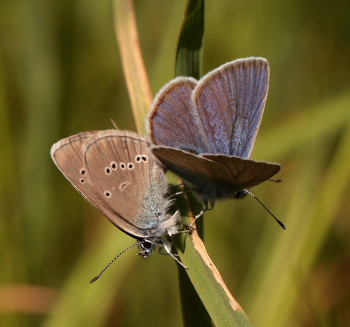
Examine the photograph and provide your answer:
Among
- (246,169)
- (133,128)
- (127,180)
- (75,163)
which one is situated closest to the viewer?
(246,169)

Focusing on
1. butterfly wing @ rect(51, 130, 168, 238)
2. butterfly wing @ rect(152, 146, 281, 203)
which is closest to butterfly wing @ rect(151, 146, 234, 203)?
butterfly wing @ rect(152, 146, 281, 203)

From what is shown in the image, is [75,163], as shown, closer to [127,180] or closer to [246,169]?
[127,180]

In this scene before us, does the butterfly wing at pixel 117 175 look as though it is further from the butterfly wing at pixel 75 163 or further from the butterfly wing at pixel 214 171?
the butterfly wing at pixel 214 171

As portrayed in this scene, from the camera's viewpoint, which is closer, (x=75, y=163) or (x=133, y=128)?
(x=75, y=163)

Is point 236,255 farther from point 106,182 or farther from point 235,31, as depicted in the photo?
point 235,31

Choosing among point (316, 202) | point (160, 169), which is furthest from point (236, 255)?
point (160, 169)

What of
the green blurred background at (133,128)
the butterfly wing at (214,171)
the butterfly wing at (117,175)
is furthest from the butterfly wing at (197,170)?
the green blurred background at (133,128)

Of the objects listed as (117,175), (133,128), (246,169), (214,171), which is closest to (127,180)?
(117,175)
